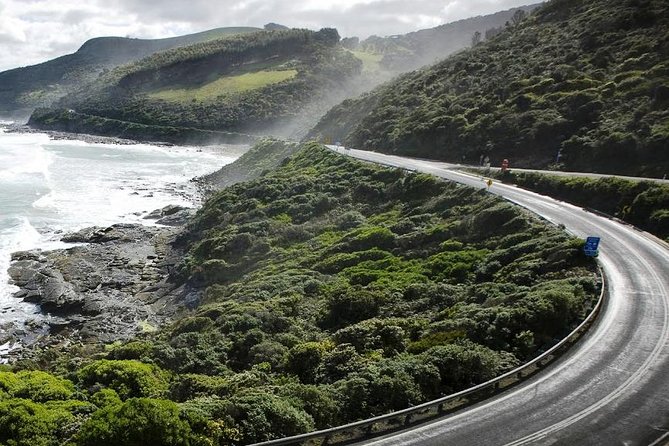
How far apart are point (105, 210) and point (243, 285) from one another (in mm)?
35610

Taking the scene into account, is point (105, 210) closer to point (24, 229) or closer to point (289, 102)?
point (24, 229)

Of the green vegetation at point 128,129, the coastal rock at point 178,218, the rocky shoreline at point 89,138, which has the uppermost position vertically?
the green vegetation at point 128,129

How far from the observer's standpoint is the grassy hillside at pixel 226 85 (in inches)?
5645

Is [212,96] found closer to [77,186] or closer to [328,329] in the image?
[77,186]

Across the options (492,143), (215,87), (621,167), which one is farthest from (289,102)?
(621,167)

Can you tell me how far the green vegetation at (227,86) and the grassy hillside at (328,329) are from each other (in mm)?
126133

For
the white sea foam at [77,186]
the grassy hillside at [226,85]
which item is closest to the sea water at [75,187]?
the white sea foam at [77,186]

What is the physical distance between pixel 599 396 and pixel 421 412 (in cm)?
523

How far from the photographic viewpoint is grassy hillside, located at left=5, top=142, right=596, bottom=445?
39.2 ft

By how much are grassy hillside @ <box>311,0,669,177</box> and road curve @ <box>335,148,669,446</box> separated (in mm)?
24404

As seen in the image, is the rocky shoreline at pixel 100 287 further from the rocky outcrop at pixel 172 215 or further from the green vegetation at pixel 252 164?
the green vegetation at pixel 252 164

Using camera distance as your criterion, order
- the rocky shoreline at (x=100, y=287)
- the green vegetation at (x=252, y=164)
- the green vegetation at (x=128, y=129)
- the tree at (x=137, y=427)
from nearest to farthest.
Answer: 1. the tree at (x=137, y=427)
2. the rocky shoreline at (x=100, y=287)
3. the green vegetation at (x=252, y=164)
4. the green vegetation at (x=128, y=129)

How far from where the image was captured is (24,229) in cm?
5056

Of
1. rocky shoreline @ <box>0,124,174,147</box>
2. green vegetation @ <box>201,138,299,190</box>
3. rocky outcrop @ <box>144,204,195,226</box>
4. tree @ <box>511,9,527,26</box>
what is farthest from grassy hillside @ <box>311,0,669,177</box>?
rocky shoreline @ <box>0,124,174,147</box>
